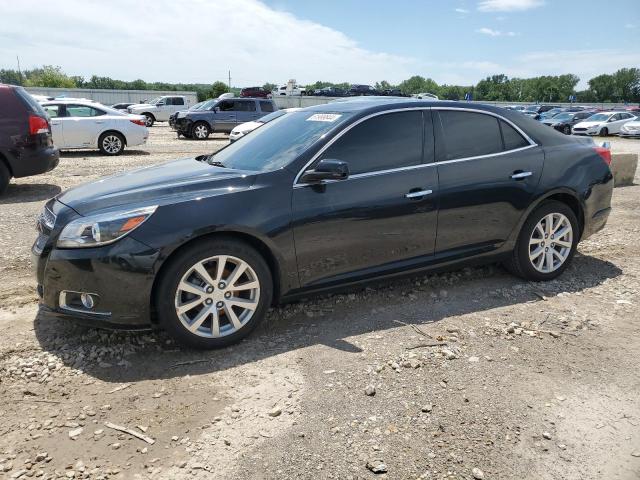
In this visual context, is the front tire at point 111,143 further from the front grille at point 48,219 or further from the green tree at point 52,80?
the green tree at point 52,80

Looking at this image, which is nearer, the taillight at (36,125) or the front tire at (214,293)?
the front tire at (214,293)

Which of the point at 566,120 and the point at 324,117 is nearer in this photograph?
the point at 324,117

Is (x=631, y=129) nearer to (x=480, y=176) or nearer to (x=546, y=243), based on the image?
(x=546, y=243)

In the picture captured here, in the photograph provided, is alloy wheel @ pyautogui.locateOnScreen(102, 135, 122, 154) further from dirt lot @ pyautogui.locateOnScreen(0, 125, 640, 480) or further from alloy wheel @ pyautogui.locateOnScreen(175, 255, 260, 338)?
alloy wheel @ pyautogui.locateOnScreen(175, 255, 260, 338)

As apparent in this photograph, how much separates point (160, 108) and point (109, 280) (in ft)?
107

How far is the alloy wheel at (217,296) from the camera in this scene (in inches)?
131

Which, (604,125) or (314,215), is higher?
(314,215)

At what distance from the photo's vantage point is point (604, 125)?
29016 millimetres

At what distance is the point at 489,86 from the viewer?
128m

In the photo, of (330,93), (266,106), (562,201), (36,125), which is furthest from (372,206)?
(330,93)

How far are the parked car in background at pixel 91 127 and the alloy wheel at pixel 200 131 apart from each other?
20.5 ft

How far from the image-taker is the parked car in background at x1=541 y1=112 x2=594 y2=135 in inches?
1220

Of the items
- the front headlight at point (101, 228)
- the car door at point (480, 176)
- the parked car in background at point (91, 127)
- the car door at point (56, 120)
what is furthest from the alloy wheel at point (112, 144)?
the car door at point (480, 176)

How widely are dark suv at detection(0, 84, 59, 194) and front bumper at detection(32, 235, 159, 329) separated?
6162mm
